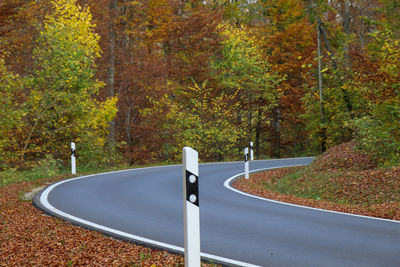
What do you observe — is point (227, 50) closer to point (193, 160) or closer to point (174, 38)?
point (174, 38)

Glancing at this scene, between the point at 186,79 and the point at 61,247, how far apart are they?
88.5ft

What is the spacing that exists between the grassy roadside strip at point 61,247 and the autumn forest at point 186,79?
954 centimetres

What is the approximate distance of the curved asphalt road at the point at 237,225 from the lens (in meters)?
5.96

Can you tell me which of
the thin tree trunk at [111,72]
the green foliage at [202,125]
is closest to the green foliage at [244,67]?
the green foliage at [202,125]

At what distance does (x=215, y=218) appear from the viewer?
860 cm

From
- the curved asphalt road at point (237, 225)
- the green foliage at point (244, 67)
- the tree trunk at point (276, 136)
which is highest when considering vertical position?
the green foliage at point (244, 67)

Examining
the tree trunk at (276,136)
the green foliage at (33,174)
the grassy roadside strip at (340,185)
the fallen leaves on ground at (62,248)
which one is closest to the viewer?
the fallen leaves on ground at (62,248)

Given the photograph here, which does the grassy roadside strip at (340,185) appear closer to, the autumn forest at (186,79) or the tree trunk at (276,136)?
the autumn forest at (186,79)

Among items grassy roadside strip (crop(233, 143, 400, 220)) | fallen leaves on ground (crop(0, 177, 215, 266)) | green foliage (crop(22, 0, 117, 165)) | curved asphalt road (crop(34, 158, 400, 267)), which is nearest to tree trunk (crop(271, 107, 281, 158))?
grassy roadside strip (crop(233, 143, 400, 220))

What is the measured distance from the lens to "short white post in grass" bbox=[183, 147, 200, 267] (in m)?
4.10

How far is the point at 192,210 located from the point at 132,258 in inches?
78.6

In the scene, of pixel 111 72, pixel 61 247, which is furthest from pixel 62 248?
pixel 111 72

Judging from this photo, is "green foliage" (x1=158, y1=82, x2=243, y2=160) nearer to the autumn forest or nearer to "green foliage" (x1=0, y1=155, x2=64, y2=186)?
the autumn forest

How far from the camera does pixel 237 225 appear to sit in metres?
7.94
